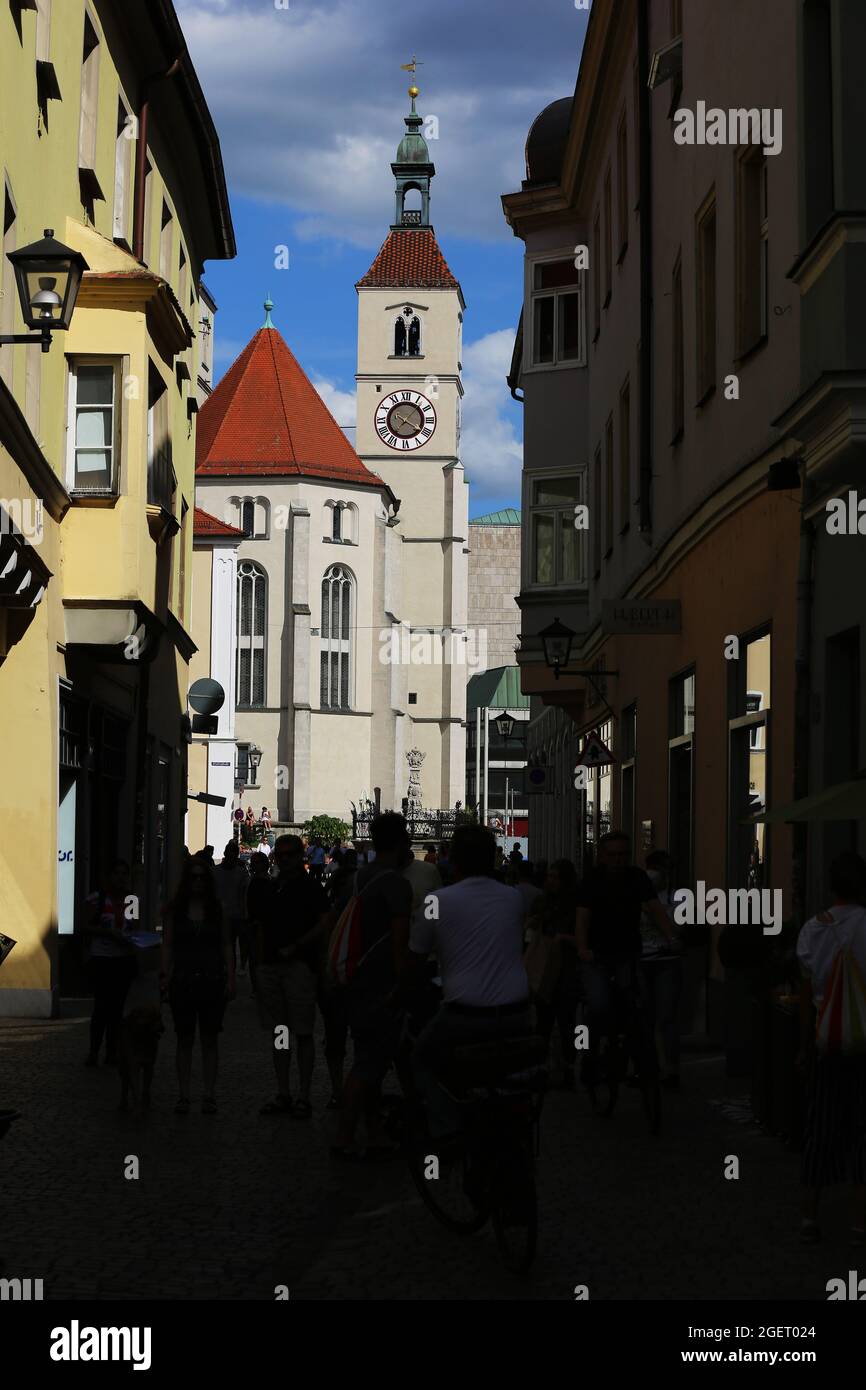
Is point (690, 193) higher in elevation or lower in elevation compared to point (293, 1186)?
higher

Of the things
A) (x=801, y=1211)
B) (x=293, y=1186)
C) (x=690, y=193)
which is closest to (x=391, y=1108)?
(x=293, y=1186)

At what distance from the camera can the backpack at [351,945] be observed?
10.5 meters

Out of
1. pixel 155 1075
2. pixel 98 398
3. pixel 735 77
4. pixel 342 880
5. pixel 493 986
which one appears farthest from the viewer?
pixel 98 398

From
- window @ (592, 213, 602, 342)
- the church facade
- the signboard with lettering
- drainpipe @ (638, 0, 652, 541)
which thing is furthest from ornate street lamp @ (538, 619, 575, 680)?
the church facade

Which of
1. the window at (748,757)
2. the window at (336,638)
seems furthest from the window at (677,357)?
the window at (336,638)

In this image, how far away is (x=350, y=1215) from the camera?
8.62 m

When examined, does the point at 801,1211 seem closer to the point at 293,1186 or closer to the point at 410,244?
the point at 293,1186

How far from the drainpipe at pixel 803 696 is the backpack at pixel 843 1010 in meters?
4.88

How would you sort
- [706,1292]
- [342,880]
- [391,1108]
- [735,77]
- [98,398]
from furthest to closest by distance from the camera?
[98,398], [342,880], [735,77], [391,1108], [706,1292]

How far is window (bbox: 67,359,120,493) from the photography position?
20562mm

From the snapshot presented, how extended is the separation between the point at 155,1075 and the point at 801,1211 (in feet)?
22.9

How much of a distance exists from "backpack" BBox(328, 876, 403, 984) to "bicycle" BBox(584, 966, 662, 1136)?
202 centimetres

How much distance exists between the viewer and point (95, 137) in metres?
21.7

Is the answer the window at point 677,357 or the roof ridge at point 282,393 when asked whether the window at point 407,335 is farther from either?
the window at point 677,357
